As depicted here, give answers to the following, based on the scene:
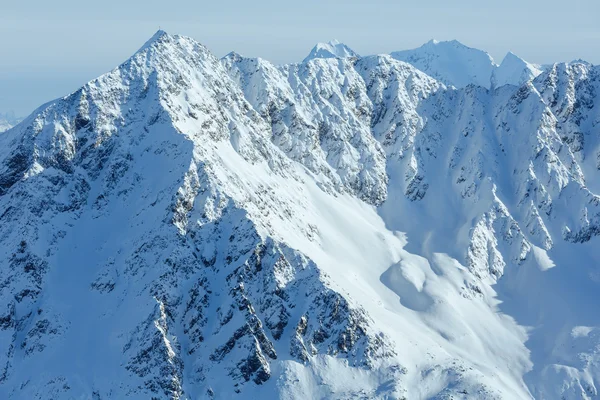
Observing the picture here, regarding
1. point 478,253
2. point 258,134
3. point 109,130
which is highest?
point 109,130

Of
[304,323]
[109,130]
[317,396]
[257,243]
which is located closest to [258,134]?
[109,130]

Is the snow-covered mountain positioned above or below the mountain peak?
below

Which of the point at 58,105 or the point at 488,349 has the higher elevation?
the point at 58,105

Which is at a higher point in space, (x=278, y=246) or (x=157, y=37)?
(x=157, y=37)

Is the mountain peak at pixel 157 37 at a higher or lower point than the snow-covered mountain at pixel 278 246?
higher

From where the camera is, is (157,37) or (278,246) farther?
(157,37)

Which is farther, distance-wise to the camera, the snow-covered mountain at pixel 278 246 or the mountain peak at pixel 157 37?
the mountain peak at pixel 157 37

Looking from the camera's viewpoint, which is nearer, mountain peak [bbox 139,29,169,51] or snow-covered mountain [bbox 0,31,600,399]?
snow-covered mountain [bbox 0,31,600,399]

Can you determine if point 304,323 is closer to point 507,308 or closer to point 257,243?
point 257,243
